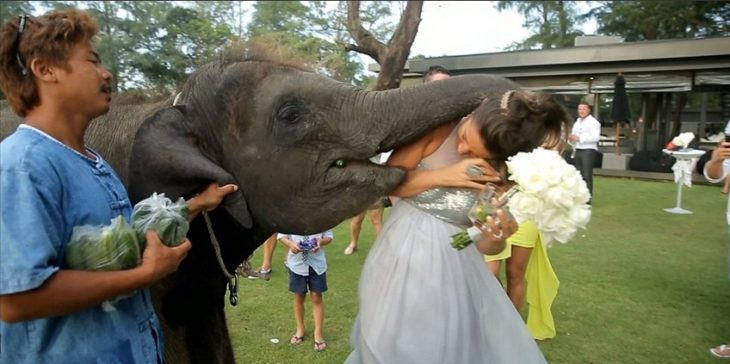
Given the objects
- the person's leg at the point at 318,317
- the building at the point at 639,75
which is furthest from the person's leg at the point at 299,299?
the building at the point at 639,75

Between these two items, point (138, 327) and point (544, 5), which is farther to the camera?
point (544, 5)

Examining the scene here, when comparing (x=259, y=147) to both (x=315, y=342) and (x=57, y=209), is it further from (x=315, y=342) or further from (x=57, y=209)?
(x=315, y=342)

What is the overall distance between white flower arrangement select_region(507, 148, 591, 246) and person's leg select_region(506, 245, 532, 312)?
10.2 feet

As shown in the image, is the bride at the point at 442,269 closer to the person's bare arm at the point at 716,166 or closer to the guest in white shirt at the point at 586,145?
the person's bare arm at the point at 716,166

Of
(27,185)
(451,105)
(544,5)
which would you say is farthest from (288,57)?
(544,5)

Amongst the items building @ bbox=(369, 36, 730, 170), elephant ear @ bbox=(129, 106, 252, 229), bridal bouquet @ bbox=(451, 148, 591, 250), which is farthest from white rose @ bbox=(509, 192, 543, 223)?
building @ bbox=(369, 36, 730, 170)

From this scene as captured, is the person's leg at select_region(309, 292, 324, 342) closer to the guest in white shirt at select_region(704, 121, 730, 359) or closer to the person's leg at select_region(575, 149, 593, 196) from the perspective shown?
the guest in white shirt at select_region(704, 121, 730, 359)

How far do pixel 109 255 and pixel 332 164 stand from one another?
1099 millimetres

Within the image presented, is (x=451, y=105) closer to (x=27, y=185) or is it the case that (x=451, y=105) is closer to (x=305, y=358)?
(x=27, y=185)

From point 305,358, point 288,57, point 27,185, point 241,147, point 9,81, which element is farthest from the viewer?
point 305,358

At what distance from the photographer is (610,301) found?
688 cm

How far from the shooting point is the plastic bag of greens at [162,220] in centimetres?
184

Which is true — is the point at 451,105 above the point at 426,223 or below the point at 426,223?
above

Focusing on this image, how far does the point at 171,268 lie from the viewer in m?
1.91
